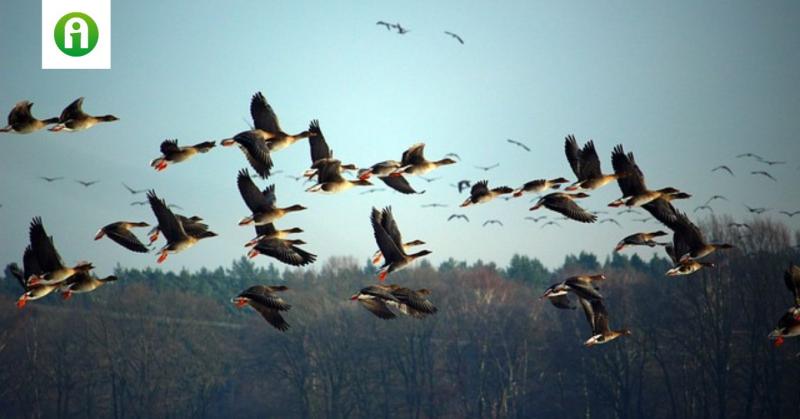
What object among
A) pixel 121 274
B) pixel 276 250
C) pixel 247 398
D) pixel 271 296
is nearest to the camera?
pixel 271 296

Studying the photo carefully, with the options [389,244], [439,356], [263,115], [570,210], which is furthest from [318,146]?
[439,356]

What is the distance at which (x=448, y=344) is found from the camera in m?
99.8

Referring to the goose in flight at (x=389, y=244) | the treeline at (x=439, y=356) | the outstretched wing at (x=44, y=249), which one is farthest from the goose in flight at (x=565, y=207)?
the treeline at (x=439, y=356)

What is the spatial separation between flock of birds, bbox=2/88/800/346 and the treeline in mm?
56165

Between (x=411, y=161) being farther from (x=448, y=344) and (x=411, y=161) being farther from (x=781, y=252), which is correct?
(x=448, y=344)

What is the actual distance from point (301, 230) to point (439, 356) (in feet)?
260

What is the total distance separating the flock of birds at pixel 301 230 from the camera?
20547 millimetres

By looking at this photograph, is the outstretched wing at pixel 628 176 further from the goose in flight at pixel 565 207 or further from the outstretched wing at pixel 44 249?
the outstretched wing at pixel 44 249

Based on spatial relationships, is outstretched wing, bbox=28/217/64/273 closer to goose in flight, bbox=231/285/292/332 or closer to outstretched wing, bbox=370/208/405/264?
goose in flight, bbox=231/285/292/332

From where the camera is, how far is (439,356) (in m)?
99.9

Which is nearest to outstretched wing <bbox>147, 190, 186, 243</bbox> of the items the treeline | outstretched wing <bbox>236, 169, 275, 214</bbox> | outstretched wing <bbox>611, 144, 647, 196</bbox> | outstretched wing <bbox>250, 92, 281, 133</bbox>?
outstretched wing <bbox>236, 169, 275, 214</bbox>

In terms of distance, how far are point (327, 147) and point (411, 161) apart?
7.29 ft

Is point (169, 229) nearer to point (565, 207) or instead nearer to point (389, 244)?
point (389, 244)

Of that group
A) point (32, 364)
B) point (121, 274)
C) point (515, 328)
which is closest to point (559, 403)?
point (515, 328)
